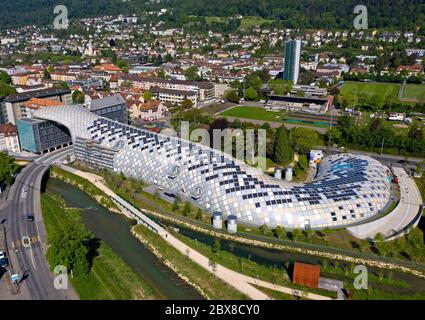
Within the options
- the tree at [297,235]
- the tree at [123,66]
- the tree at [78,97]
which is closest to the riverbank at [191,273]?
the tree at [297,235]

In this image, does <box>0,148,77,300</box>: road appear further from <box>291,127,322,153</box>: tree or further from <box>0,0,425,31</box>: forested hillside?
<box>0,0,425,31</box>: forested hillside

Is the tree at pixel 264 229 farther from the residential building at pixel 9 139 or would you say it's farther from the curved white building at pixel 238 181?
the residential building at pixel 9 139

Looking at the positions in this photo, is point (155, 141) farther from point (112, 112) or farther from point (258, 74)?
point (258, 74)

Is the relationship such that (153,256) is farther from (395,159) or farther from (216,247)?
(395,159)

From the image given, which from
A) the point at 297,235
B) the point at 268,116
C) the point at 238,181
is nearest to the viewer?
the point at 297,235

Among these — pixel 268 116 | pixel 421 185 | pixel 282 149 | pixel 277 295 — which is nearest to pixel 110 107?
pixel 282 149

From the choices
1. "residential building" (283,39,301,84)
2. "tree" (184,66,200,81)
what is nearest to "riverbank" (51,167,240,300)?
"tree" (184,66,200,81)

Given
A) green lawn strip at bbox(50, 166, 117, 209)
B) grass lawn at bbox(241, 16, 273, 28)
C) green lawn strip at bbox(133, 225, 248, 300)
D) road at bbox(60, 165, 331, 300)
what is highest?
grass lawn at bbox(241, 16, 273, 28)
